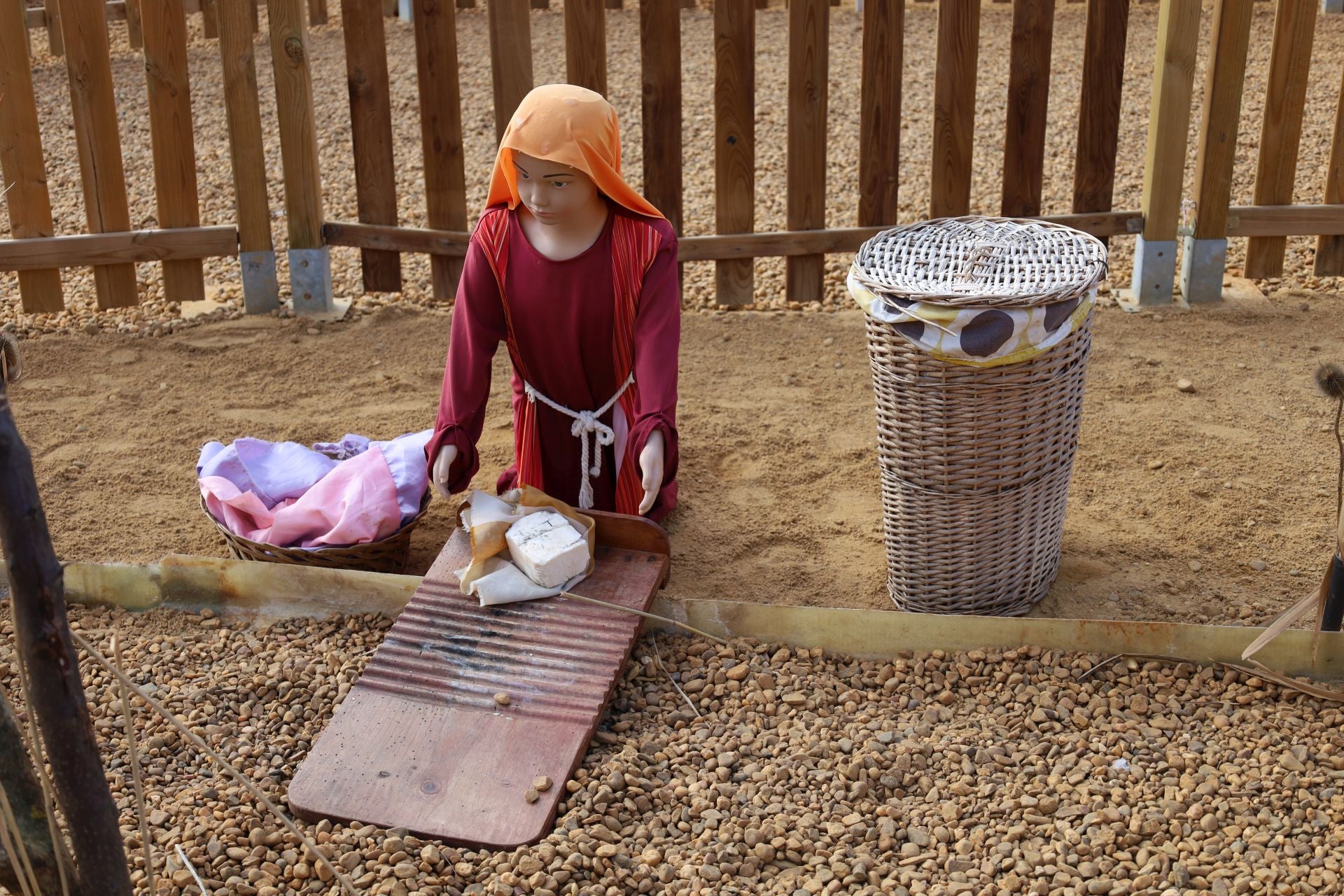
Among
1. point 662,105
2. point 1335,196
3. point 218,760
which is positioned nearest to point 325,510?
point 218,760

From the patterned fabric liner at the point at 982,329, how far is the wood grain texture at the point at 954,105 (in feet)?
6.99

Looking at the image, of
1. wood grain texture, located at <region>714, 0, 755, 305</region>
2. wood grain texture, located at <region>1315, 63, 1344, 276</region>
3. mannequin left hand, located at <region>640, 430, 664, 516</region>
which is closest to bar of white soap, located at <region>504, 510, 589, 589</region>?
mannequin left hand, located at <region>640, 430, 664, 516</region>

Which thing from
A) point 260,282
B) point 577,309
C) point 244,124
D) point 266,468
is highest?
point 244,124

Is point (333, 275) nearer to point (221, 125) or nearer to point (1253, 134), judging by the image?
point (221, 125)

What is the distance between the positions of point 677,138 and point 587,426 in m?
1.83

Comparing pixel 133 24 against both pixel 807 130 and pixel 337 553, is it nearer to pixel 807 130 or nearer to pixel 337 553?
pixel 807 130

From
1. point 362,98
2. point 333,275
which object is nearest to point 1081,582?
point 362,98

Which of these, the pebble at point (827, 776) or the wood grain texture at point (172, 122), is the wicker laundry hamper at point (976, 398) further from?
the wood grain texture at point (172, 122)

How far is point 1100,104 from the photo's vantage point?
4.79 m

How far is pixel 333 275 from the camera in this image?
5605mm

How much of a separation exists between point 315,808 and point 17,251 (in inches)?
129

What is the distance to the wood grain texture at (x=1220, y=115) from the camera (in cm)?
463

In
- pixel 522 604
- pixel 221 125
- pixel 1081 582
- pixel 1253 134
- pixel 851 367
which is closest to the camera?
pixel 522 604

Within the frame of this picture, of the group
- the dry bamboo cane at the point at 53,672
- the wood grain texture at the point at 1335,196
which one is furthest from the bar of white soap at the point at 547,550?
the wood grain texture at the point at 1335,196
